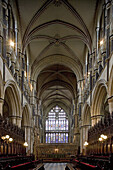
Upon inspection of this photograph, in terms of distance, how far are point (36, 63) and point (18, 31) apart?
918cm

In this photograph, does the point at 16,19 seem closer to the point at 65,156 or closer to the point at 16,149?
the point at 16,149

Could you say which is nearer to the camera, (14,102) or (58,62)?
(14,102)

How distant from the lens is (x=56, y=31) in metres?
28.4

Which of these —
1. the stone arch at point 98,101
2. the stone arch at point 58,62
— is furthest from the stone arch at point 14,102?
the stone arch at point 58,62

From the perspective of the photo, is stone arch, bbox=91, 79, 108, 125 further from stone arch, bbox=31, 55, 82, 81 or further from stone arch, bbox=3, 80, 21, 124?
stone arch, bbox=31, 55, 82, 81

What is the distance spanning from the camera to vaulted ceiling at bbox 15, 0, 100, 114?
23.2m

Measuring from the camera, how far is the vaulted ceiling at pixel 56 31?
76.2 ft

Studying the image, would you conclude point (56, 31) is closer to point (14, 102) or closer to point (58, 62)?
point (58, 62)

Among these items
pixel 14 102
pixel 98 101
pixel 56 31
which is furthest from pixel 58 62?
pixel 14 102

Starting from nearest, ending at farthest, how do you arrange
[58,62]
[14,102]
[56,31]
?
[14,102], [56,31], [58,62]

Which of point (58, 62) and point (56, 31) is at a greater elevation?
point (56, 31)

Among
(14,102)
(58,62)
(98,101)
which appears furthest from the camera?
(58,62)

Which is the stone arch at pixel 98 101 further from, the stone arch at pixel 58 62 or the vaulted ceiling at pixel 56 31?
the stone arch at pixel 58 62

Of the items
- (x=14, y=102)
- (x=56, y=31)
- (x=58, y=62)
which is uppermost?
(x=56, y=31)
